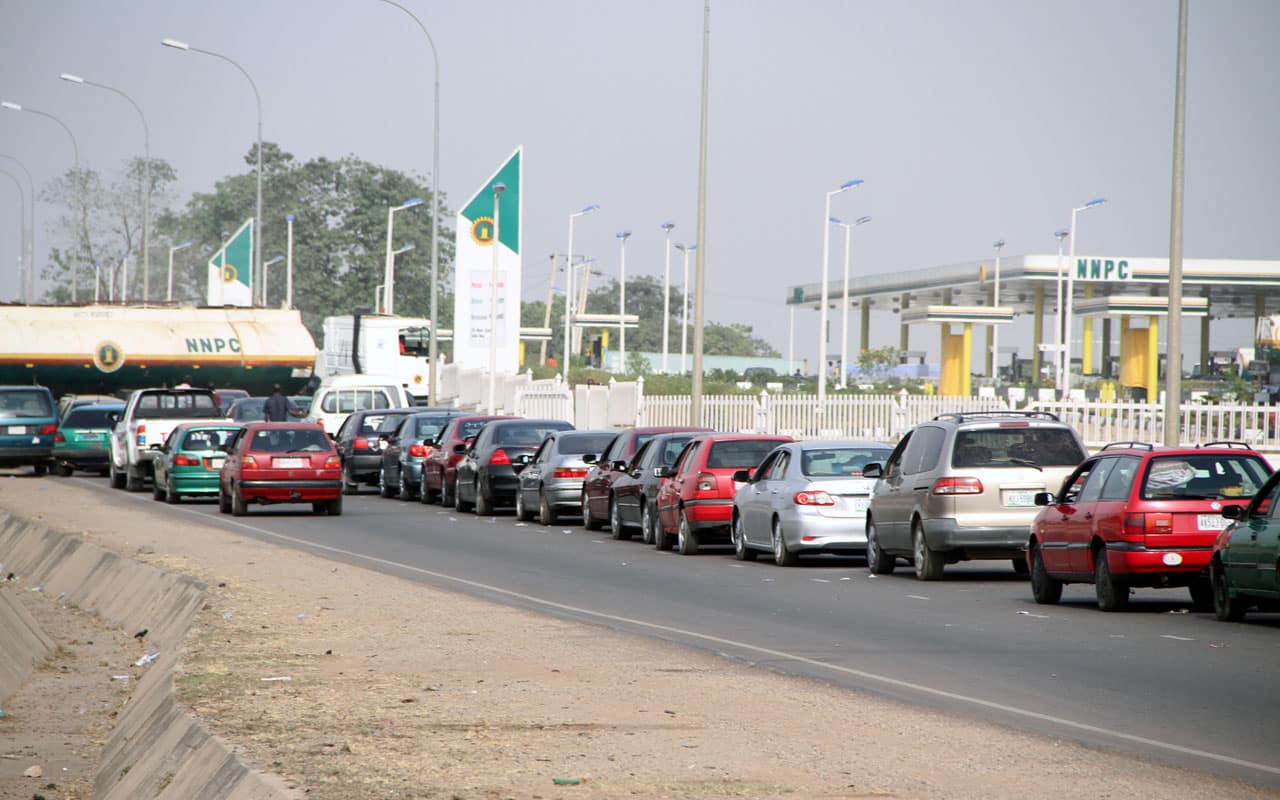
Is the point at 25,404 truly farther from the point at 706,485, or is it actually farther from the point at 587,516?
the point at 706,485

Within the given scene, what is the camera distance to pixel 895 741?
363 inches

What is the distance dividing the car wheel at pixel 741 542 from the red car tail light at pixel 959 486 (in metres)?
4.33

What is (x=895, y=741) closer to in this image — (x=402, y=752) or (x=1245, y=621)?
(x=402, y=752)

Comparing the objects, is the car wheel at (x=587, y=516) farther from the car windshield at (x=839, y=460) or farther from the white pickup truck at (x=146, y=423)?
the white pickup truck at (x=146, y=423)

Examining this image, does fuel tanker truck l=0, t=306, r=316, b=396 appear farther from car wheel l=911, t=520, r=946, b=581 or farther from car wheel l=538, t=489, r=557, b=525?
car wheel l=911, t=520, r=946, b=581

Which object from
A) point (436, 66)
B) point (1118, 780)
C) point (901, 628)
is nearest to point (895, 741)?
point (1118, 780)

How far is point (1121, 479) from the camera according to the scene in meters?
16.5

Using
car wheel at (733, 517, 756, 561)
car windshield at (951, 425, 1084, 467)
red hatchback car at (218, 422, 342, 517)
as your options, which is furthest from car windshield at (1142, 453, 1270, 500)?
red hatchback car at (218, 422, 342, 517)

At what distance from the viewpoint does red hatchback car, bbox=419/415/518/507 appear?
3516 centimetres

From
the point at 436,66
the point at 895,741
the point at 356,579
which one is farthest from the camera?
the point at 436,66

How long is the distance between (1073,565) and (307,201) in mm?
119475

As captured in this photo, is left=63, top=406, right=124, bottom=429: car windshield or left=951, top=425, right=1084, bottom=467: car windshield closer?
Answer: left=951, top=425, right=1084, bottom=467: car windshield

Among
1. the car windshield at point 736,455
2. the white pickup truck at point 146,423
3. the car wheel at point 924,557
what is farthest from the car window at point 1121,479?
the white pickup truck at point 146,423

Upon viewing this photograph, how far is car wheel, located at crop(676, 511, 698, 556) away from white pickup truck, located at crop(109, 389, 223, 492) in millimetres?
16736
